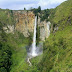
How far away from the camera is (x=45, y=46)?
6288cm

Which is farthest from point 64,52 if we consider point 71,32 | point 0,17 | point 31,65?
point 0,17

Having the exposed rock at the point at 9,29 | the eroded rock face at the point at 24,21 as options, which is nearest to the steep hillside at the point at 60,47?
the eroded rock face at the point at 24,21

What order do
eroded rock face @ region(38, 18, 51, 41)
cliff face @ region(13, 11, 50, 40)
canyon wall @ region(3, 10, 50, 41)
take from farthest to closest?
1. cliff face @ region(13, 11, 50, 40)
2. canyon wall @ region(3, 10, 50, 41)
3. eroded rock face @ region(38, 18, 51, 41)

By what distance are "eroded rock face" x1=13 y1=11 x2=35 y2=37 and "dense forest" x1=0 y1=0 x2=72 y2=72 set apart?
250 centimetres

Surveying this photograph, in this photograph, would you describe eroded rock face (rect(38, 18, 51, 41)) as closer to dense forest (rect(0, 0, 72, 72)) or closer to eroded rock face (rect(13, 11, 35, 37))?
dense forest (rect(0, 0, 72, 72))

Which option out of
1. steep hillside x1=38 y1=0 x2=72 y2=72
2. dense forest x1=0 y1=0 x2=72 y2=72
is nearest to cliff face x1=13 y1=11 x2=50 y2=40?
dense forest x1=0 y1=0 x2=72 y2=72

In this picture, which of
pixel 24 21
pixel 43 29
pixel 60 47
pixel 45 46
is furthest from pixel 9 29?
pixel 60 47

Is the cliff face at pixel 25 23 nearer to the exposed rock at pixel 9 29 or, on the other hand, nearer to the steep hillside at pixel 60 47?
the exposed rock at pixel 9 29

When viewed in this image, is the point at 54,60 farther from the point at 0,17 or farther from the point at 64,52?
the point at 0,17

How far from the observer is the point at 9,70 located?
55.5 meters

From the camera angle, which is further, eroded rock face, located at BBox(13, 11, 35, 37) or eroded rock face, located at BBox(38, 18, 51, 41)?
eroded rock face, located at BBox(13, 11, 35, 37)

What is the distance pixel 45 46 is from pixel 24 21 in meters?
24.8

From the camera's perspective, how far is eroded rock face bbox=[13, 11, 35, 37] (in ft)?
259

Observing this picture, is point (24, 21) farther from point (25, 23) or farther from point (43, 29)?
point (43, 29)
